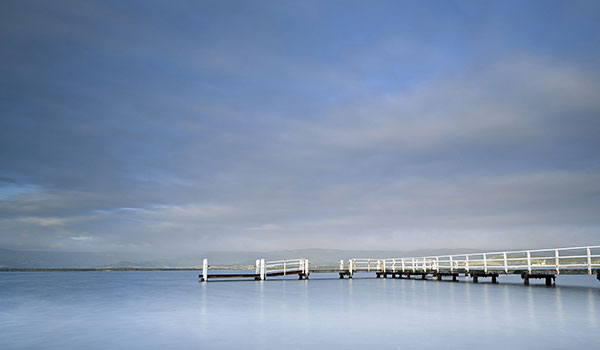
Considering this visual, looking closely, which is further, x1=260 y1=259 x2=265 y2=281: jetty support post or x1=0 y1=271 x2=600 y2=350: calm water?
x1=260 y1=259 x2=265 y2=281: jetty support post

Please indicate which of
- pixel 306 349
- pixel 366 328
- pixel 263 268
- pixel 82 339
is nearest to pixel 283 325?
pixel 366 328

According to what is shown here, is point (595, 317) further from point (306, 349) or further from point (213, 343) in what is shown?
point (213, 343)

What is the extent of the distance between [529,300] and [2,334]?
17.8m

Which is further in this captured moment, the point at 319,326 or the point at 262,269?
the point at 262,269

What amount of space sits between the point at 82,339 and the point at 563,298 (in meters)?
17.9

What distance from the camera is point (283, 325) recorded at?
1277 cm

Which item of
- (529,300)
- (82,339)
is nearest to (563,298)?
(529,300)

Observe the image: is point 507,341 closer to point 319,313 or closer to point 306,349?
point 306,349

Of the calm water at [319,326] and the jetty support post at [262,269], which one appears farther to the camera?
the jetty support post at [262,269]

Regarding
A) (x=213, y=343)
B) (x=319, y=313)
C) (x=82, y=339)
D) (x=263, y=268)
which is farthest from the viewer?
(x=263, y=268)

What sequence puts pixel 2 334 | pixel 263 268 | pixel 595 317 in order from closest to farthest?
pixel 2 334
pixel 595 317
pixel 263 268

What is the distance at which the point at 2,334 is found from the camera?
481 inches

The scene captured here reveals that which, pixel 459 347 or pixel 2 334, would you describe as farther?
pixel 2 334

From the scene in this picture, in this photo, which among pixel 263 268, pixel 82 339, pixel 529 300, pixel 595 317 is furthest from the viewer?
pixel 263 268
